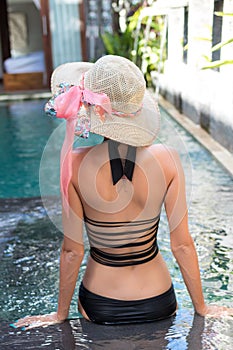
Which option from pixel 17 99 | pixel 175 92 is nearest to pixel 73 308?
pixel 175 92

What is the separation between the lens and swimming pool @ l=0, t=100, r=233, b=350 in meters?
1.92

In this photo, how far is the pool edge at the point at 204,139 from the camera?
200 inches

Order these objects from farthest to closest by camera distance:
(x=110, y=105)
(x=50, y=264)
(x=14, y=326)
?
1. (x=50, y=264)
2. (x=14, y=326)
3. (x=110, y=105)

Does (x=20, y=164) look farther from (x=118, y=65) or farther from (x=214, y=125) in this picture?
(x=118, y=65)

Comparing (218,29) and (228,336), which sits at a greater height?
(218,29)

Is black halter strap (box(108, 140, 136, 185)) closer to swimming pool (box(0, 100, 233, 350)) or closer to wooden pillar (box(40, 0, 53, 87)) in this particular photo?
swimming pool (box(0, 100, 233, 350))

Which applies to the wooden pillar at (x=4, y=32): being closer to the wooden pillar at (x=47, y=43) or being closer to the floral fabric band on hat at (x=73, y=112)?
the wooden pillar at (x=47, y=43)

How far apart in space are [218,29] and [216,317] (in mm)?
4601

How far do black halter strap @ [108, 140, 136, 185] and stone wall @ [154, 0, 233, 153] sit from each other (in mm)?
3459

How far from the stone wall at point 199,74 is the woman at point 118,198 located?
3378 mm

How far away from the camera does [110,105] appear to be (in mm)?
1764

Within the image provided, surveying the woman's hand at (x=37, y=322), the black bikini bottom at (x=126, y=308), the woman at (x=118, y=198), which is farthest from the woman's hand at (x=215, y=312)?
the woman's hand at (x=37, y=322)

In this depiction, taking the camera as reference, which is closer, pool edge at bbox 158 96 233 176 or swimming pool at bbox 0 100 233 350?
swimming pool at bbox 0 100 233 350

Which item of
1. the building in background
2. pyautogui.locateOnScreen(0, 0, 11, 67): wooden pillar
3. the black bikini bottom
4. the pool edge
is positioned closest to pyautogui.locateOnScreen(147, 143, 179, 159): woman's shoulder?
the black bikini bottom
